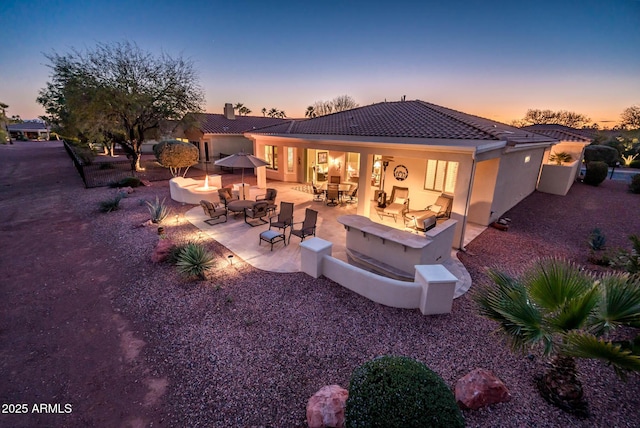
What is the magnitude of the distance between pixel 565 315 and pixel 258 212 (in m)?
9.33

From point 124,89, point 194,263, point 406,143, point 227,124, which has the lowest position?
point 194,263

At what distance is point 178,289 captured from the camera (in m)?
6.53

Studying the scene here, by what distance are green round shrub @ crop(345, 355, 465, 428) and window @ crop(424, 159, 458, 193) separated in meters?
9.45

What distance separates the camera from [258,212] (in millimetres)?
10633

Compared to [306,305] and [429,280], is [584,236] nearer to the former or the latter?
[429,280]

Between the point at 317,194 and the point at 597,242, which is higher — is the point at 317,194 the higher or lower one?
the higher one

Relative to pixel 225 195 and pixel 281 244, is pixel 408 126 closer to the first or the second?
pixel 281 244

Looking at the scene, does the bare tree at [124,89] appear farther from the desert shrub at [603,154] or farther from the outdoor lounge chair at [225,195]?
the desert shrub at [603,154]

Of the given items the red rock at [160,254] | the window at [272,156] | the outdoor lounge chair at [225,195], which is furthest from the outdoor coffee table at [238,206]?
the window at [272,156]

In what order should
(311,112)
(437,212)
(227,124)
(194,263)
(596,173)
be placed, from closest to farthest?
(194,263)
(437,212)
(596,173)
(227,124)
(311,112)

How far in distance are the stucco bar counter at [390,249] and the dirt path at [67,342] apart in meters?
5.20

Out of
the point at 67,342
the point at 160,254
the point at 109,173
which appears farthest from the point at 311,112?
the point at 67,342

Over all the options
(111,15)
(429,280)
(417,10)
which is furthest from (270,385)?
(111,15)

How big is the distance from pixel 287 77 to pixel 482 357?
27.7 m
